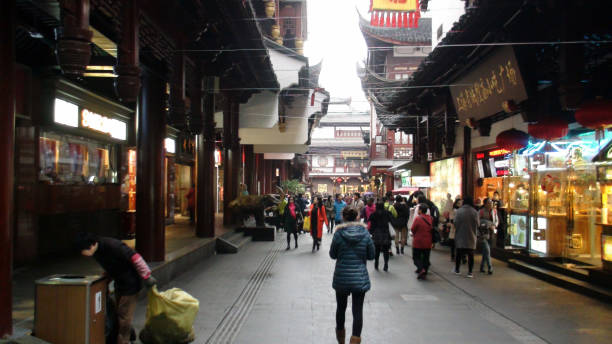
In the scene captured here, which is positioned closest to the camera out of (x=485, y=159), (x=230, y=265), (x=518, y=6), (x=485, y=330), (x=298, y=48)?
(x=485, y=330)

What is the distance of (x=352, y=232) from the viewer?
5465 millimetres

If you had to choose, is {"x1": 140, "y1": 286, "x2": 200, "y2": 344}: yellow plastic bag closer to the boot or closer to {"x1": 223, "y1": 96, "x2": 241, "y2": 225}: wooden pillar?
the boot

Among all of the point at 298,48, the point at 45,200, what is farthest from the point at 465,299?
the point at 298,48

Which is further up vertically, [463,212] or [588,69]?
[588,69]

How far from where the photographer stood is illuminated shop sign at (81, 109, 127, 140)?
35.9 ft

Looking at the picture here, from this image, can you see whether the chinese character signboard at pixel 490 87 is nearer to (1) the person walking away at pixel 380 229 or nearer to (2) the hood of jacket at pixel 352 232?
(1) the person walking away at pixel 380 229

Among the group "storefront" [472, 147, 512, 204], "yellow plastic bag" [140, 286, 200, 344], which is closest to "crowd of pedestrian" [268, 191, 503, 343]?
"storefront" [472, 147, 512, 204]

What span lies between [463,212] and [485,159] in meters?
6.63

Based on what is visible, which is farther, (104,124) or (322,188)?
(322,188)

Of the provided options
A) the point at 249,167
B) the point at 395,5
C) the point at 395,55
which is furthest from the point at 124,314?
the point at 395,55

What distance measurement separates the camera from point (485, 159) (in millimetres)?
15852

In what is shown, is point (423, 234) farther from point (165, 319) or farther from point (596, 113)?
point (165, 319)

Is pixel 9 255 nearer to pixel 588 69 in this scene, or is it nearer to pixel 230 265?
pixel 230 265

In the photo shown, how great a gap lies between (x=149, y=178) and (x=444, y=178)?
12953 mm
